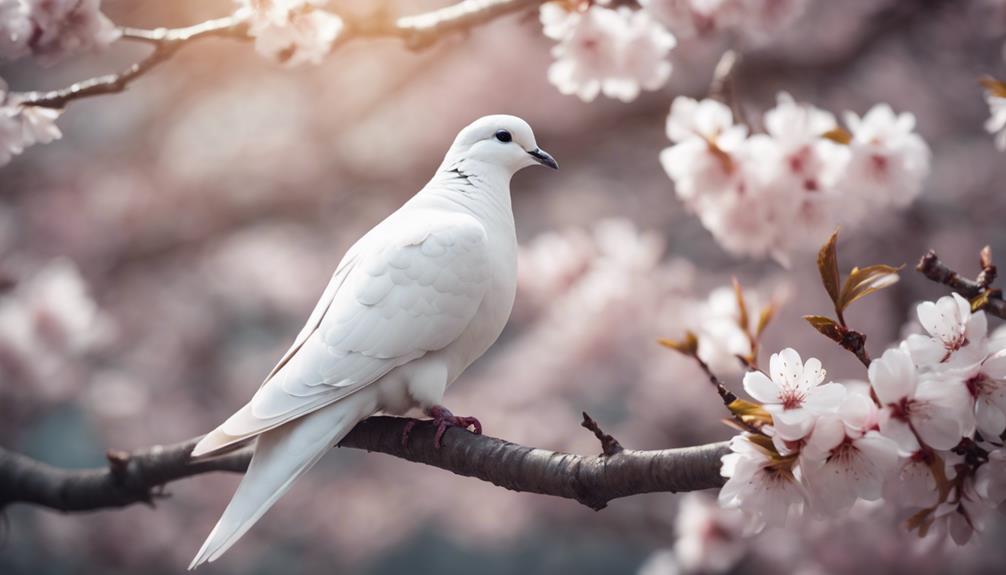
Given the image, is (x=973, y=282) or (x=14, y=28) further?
(x=14, y=28)

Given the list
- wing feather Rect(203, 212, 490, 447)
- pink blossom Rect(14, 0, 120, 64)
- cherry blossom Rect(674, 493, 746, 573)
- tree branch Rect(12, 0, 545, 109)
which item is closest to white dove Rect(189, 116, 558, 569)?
wing feather Rect(203, 212, 490, 447)

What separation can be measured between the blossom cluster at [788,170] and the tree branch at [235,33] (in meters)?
0.31

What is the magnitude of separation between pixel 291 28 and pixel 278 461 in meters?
0.47

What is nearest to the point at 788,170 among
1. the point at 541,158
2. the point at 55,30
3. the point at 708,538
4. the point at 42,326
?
the point at 541,158

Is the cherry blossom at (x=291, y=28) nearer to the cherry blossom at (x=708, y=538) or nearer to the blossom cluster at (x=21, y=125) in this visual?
the blossom cluster at (x=21, y=125)

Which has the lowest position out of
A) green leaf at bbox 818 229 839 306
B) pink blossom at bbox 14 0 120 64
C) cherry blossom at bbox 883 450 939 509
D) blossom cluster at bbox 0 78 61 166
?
cherry blossom at bbox 883 450 939 509

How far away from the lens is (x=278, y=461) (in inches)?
34.0

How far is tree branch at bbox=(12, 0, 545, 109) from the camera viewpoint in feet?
3.16

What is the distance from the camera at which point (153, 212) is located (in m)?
2.97

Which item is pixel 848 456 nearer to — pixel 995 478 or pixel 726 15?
pixel 995 478

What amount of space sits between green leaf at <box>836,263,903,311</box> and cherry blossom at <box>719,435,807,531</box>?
0.43 ft

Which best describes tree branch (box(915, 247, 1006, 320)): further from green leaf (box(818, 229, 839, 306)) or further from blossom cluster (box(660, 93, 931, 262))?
blossom cluster (box(660, 93, 931, 262))

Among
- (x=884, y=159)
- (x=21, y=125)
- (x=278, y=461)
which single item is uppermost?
(x=21, y=125)

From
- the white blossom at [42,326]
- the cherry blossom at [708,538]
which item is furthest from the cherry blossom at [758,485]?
the white blossom at [42,326]
